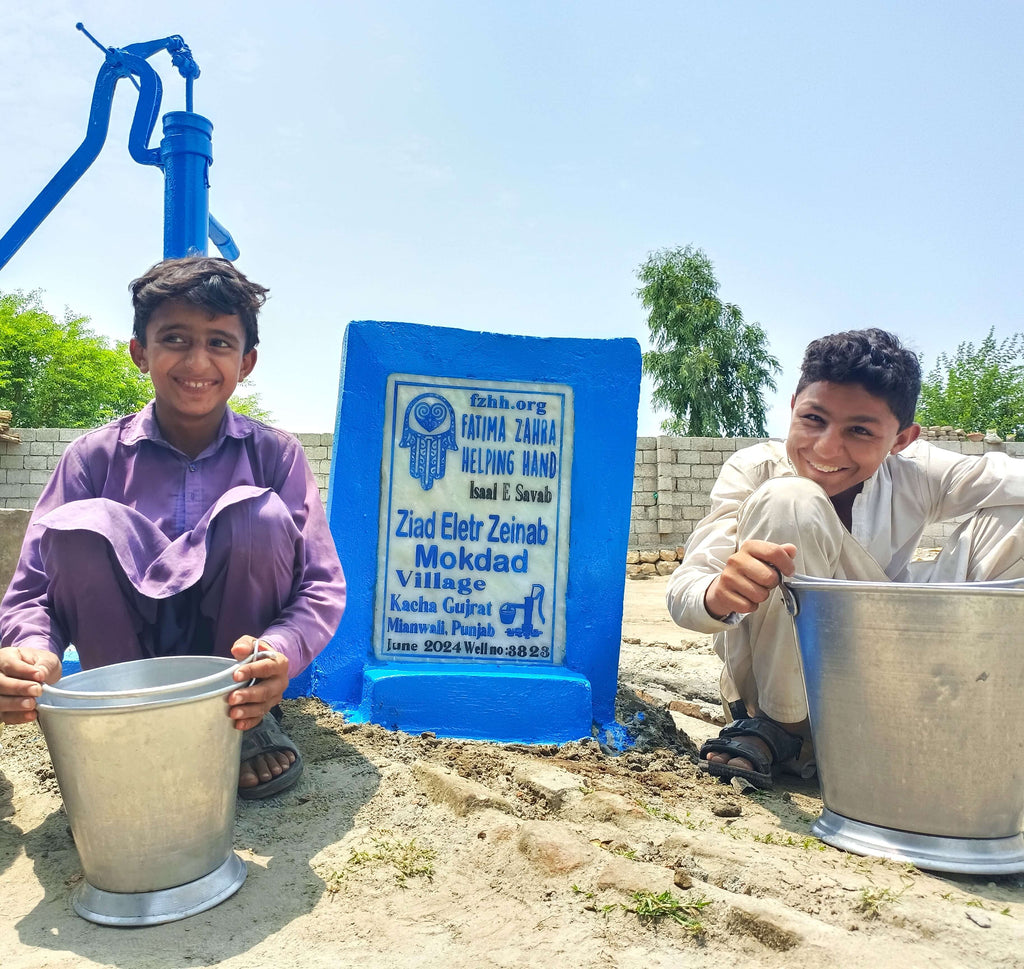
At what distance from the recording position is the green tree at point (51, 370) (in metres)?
22.6

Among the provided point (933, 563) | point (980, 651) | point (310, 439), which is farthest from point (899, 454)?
point (310, 439)

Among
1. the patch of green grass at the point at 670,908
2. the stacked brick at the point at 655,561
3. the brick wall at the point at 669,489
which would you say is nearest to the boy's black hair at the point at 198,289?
the patch of green grass at the point at 670,908

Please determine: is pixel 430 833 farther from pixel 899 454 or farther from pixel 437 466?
pixel 899 454

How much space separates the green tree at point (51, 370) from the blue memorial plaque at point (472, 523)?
74.8 feet

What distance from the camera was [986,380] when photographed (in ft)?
91.8

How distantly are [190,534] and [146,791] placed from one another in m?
0.60

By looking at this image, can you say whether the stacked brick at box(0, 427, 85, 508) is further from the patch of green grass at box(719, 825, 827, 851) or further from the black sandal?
the patch of green grass at box(719, 825, 827, 851)

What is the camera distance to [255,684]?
149 centimetres

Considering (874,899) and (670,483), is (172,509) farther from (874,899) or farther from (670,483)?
(670,483)

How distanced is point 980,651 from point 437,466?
5.35 ft

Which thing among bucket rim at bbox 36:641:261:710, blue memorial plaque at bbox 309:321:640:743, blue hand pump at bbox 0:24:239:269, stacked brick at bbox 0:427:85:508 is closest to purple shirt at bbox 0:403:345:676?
bucket rim at bbox 36:641:261:710

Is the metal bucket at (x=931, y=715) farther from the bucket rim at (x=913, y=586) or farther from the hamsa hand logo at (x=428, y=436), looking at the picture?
the hamsa hand logo at (x=428, y=436)

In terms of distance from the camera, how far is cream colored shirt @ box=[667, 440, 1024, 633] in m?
2.09

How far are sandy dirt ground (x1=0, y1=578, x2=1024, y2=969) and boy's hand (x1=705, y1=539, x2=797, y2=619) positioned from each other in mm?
396
